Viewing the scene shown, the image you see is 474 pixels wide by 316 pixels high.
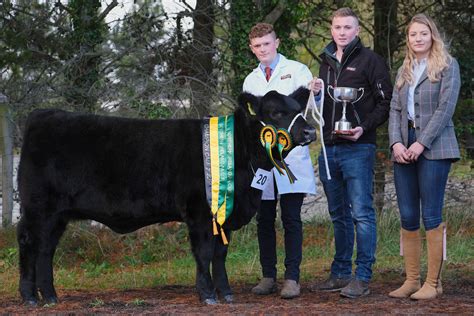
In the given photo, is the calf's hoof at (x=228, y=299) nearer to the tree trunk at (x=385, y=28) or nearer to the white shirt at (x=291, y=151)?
the white shirt at (x=291, y=151)

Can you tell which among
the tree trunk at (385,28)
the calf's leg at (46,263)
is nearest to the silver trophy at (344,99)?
the calf's leg at (46,263)

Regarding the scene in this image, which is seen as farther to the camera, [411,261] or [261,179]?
[411,261]

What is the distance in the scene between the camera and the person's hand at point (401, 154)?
669cm

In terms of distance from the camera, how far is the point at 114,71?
464 inches

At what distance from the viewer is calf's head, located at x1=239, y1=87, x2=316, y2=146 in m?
6.47

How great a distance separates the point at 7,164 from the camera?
10.8 m

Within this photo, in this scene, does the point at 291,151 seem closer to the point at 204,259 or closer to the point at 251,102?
the point at 251,102

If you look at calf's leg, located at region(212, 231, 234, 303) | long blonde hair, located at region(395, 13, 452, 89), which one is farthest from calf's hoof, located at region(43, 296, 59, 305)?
long blonde hair, located at region(395, 13, 452, 89)

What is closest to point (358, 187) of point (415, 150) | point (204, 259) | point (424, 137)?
point (415, 150)

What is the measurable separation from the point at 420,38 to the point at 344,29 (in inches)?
25.7

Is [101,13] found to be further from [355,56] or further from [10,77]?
[355,56]

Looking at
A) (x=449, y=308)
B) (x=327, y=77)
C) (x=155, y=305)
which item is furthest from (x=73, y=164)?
(x=449, y=308)

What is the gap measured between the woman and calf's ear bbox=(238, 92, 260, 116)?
1149mm

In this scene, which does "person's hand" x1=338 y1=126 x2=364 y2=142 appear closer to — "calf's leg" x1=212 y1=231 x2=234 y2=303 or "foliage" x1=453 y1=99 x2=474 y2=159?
"calf's leg" x1=212 y1=231 x2=234 y2=303
